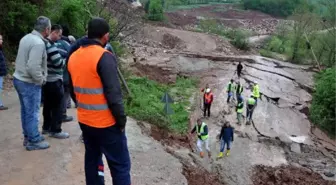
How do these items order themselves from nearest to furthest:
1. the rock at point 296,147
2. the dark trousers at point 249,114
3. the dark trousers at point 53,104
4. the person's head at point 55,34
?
the person's head at point 55,34
the dark trousers at point 53,104
the rock at point 296,147
the dark trousers at point 249,114

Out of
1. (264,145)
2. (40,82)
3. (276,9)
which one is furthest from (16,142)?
(276,9)

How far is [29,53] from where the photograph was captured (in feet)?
18.5

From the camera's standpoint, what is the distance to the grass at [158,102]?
47.7 ft

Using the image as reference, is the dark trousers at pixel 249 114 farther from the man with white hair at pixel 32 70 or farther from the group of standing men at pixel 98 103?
the group of standing men at pixel 98 103

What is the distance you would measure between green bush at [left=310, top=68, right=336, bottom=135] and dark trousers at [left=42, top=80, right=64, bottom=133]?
17.9 metres

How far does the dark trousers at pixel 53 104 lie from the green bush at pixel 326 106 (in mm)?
17878

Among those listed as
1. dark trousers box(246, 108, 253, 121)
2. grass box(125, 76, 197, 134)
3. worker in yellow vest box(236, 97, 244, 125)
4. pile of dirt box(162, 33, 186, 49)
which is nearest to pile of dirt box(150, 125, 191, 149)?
grass box(125, 76, 197, 134)

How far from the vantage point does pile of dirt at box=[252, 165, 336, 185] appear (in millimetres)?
13250

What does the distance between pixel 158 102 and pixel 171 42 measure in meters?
23.8

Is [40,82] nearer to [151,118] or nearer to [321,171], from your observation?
[151,118]

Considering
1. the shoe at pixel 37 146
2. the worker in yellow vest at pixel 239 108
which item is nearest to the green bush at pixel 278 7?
the worker in yellow vest at pixel 239 108

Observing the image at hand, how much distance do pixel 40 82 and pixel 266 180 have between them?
373 inches

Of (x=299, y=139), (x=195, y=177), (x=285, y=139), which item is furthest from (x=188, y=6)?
(x=195, y=177)

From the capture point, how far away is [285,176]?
1370 cm
